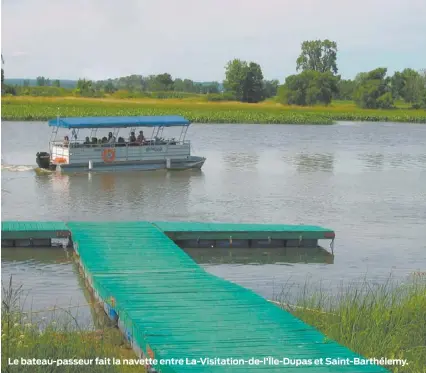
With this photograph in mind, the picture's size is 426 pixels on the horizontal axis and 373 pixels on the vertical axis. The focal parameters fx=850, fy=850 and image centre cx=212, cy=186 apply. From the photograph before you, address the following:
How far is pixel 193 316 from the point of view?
986 centimetres

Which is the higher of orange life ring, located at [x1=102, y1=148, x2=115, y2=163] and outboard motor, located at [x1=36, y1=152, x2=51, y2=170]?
orange life ring, located at [x1=102, y1=148, x2=115, y2=163]

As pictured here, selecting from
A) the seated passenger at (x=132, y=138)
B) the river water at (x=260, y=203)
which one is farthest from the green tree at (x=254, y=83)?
the seated passenger at (x=132, y=138)

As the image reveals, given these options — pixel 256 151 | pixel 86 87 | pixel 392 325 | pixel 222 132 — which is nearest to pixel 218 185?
pixel 256 151

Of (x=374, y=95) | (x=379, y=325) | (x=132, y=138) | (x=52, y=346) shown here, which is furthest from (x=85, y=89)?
(x=52, y=346)

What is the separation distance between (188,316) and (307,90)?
330 feet

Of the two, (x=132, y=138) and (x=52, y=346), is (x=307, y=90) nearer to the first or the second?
(x=132, y=138)

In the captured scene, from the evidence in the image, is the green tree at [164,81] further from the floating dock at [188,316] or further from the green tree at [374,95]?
the floating dock at [188,316]

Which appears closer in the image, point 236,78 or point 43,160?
point 43,160

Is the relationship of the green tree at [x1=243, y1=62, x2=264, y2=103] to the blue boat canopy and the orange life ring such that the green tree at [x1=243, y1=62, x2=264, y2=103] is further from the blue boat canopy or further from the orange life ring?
the orange life ring

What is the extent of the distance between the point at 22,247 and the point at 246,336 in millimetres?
9112

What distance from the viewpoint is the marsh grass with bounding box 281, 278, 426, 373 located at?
9164 mm

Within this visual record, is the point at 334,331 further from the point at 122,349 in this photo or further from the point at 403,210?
the point at 403,210

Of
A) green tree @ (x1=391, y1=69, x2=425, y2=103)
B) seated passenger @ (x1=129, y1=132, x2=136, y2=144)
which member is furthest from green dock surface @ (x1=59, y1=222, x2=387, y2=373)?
green tree @ (x1=391, y1=69, x2=425, y2=103)

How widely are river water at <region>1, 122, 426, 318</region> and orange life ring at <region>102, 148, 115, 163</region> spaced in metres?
0.81
